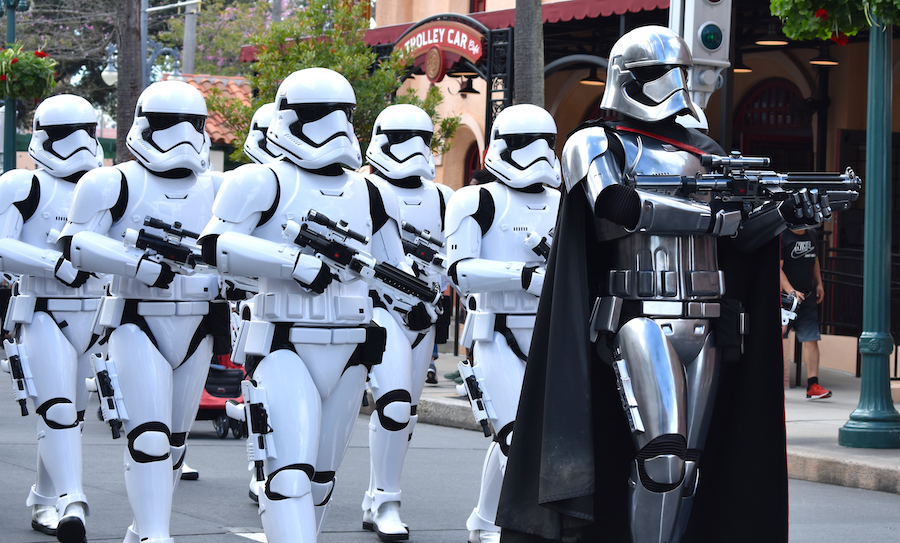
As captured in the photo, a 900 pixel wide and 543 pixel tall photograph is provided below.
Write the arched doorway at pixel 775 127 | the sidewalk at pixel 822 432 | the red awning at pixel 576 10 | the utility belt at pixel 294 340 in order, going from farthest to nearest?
the arched doorway at pixel 775 127 < the red awning at pixel 576 10 < the sidewalk at pixel 822 432 < the utility belt at pixel 294 340

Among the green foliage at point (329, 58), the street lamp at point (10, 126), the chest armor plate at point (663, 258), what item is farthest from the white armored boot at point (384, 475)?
the street lamp at point (10, 126)

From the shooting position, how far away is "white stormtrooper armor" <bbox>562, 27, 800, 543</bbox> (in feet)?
14.5

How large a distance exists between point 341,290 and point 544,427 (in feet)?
3.59

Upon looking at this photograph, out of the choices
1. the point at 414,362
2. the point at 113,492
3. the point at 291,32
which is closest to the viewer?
the point at 414,362

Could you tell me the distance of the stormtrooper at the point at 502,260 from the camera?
6.02m

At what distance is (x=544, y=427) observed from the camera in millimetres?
4457

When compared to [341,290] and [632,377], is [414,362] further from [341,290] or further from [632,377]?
[632,377]

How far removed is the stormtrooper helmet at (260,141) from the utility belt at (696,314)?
2680 millimetres

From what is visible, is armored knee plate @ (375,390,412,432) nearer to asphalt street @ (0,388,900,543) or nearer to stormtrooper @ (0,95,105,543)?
asphalt street @ (0,388,900,543)

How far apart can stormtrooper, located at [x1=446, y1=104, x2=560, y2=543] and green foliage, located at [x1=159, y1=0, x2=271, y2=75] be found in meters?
37.8

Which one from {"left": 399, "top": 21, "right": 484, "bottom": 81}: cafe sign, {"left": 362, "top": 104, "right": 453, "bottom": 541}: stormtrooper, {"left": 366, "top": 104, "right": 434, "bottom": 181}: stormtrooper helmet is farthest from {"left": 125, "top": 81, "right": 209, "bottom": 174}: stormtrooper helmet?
{"left": 399, "top": 21, "right": 484, "bottom": 81}: cafe sign

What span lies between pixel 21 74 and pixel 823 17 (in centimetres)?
1076

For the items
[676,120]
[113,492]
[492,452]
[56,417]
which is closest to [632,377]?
[676,120]

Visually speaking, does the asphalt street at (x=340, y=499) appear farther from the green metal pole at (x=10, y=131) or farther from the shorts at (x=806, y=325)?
the green metal pole at (x=10, y=131)
